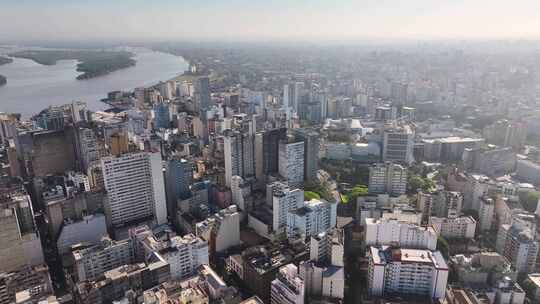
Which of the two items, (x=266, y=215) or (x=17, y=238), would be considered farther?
(x=266, y=215)

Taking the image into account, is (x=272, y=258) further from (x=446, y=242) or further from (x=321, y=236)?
(x=446, y=242)

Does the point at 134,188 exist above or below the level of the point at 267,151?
below

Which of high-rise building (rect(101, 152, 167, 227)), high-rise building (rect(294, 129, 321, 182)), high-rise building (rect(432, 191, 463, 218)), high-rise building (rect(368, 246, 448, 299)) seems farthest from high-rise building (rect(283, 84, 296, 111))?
high-rise building (rect(368, 246, 448, 299))

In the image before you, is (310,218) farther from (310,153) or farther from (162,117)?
(162,117)

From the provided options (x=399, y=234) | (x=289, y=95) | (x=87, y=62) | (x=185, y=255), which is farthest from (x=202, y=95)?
(x=87, y=62)

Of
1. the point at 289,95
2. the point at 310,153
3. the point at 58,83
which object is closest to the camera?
the point at 310,153

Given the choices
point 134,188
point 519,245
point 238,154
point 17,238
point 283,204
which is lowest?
point 519,245

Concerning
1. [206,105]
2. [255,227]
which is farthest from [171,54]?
[255,227]
